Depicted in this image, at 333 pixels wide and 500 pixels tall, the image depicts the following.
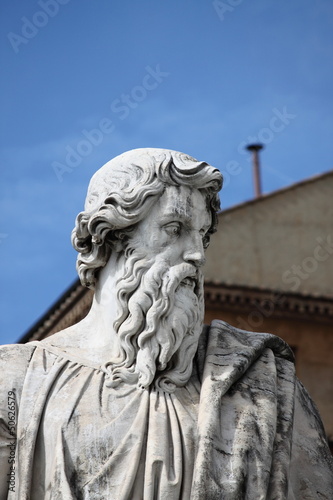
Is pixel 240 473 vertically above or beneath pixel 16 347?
beneath

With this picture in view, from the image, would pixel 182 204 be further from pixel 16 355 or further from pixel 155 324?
pixel 16 355

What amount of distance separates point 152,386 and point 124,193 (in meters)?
1.05

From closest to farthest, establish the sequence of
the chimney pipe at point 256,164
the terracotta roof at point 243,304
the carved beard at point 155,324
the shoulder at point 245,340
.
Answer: the carved beard at point 155,324 < the shoulder at point 245,340 < the terracotta roof at point 243,304 < the chimney pipe at point 256,164

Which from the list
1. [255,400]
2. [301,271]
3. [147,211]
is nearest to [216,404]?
[255,400]

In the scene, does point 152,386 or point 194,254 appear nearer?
point 152,386

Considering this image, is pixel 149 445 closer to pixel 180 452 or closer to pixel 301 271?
pixel 180 452

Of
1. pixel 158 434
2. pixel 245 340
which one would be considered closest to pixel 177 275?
pixel 245 340

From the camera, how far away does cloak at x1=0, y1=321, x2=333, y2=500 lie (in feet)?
37.1

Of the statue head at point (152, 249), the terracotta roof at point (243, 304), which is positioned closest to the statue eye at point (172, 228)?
the statue head at point (152, 249)

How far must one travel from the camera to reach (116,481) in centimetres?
1126

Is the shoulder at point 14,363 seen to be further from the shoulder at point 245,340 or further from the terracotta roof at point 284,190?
the terracotta roof at point 284,190

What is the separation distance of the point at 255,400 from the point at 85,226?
130cm

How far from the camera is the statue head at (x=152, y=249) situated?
38.7ft

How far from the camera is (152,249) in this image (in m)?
11.9
